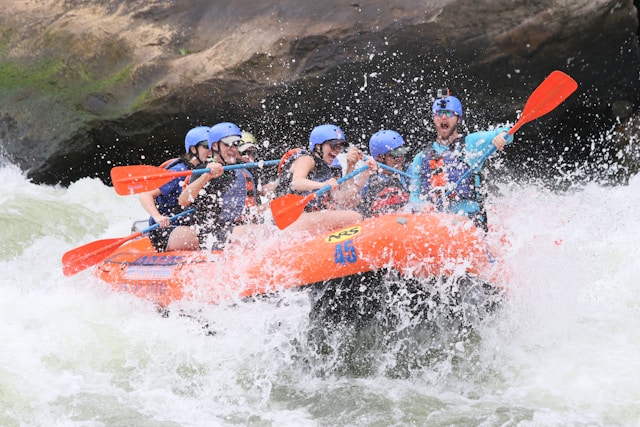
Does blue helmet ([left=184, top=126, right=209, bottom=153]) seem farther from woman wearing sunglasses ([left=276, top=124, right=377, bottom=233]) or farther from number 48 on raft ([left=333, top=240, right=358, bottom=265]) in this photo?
number 48 on raft ([left=333, top=240, right=358, bottom=265])

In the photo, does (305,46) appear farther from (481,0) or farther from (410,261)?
(410,261)

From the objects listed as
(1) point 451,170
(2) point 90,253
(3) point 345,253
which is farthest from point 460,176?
(2) point 90,253

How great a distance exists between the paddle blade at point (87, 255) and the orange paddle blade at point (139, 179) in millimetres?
337

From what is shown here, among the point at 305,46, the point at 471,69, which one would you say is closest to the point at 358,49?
the point at 305,46

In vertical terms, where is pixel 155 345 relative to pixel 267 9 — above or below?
below

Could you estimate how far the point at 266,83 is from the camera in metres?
8.43

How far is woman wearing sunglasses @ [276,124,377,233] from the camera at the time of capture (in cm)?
520

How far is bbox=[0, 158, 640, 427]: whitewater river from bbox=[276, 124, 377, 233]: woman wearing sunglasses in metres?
0.64

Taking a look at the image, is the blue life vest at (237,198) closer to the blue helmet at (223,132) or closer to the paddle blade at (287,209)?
the blue helmet at (223,132)

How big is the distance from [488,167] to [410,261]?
4159mm

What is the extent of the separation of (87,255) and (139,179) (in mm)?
674

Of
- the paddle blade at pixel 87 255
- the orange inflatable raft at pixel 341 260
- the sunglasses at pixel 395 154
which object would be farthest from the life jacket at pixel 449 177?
the paddle blade at pixel 87 255

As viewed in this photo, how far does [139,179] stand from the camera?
573 centimetres

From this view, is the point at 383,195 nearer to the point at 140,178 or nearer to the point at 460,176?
the point at 460,176
